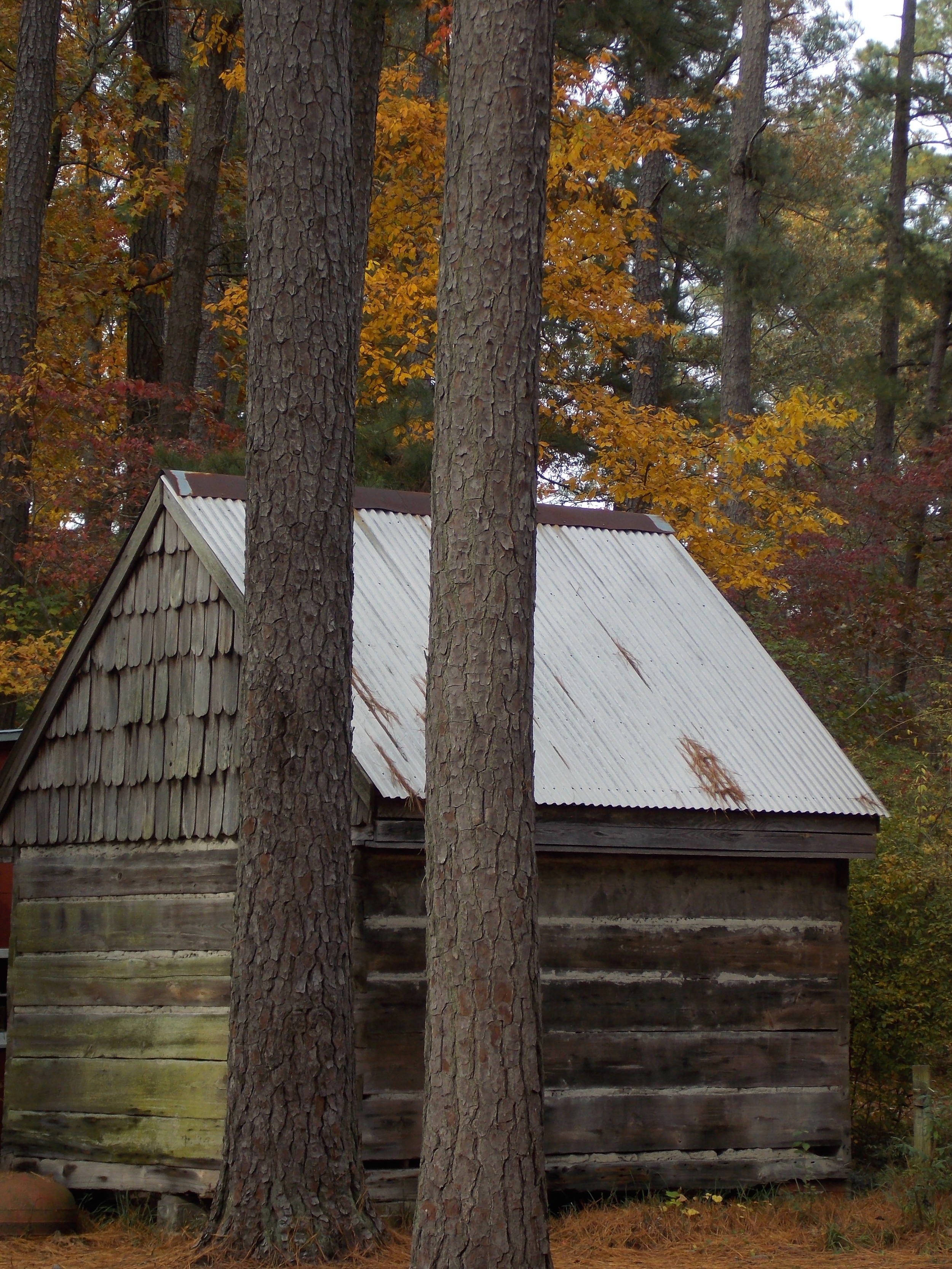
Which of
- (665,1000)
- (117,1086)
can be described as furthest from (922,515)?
(117,1086)

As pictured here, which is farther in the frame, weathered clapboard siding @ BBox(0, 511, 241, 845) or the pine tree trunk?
the pine tree trunk

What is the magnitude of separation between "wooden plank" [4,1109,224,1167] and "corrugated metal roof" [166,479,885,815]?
274 cm

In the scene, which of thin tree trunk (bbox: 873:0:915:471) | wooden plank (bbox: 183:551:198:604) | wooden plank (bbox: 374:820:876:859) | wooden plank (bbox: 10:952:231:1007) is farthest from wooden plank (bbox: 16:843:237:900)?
thin tree trunk (bbox: 873:0:915:471)

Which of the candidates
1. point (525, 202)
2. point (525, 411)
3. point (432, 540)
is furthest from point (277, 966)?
point (525, 202)

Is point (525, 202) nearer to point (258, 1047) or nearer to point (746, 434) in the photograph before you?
point (258, 1047)

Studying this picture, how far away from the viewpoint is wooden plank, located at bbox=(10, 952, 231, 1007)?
9602mm

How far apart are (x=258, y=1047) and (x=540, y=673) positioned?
3.61m

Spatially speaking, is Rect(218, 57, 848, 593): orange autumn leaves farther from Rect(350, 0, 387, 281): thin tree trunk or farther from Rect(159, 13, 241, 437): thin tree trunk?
Rect(350, 0, 387, 281): thin tree trunk

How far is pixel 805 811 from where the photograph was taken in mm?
10273

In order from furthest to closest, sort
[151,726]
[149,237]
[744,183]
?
1. [744,183]
2. [149,237]
3. [151,726]

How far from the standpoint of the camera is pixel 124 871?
34.4 feet

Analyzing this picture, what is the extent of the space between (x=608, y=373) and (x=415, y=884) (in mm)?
19533

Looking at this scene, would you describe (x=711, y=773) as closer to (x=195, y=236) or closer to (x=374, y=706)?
(x=374, y=706)

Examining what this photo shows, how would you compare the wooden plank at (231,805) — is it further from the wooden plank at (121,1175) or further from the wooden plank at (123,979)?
the wooden plank at (121,1175)
